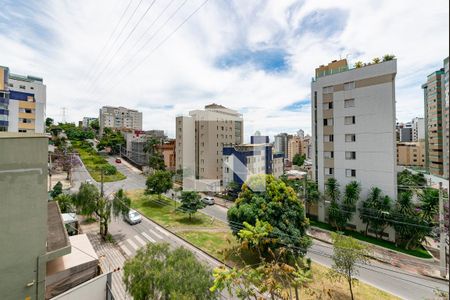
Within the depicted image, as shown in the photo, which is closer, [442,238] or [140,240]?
[442,238]

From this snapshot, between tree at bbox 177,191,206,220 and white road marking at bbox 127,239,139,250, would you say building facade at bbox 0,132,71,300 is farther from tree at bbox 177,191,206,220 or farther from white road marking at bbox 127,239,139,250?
tree at bbox 177,191,206,220

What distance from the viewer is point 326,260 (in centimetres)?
1441

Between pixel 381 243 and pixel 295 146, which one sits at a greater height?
pixel 295 146

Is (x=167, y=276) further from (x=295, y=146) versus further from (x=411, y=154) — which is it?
(x=295, y=146)

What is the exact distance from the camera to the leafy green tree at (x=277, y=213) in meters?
12.2

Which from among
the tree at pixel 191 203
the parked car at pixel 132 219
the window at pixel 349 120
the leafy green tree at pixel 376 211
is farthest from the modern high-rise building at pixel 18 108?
the leafy green tree at pixel 376 211

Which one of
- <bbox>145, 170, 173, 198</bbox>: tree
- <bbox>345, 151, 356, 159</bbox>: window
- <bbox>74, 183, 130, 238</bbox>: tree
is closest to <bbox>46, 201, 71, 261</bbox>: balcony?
<bbox>74, 183, 130, 238</bbox>: tree

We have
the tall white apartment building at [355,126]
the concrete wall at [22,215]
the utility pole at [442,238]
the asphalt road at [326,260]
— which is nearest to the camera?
the concrete wall at [22,215]

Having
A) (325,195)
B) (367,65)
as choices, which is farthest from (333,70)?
(325,195)

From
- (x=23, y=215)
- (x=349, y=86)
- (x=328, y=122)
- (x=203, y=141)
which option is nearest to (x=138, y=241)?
(x=23, y=215)

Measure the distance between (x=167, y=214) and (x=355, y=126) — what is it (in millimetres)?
20673

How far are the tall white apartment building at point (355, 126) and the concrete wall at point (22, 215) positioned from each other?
2177 cm

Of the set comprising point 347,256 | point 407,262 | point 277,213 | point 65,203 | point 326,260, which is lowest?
point 407,262

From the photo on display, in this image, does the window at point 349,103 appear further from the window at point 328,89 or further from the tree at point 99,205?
the tree at point 99,205
